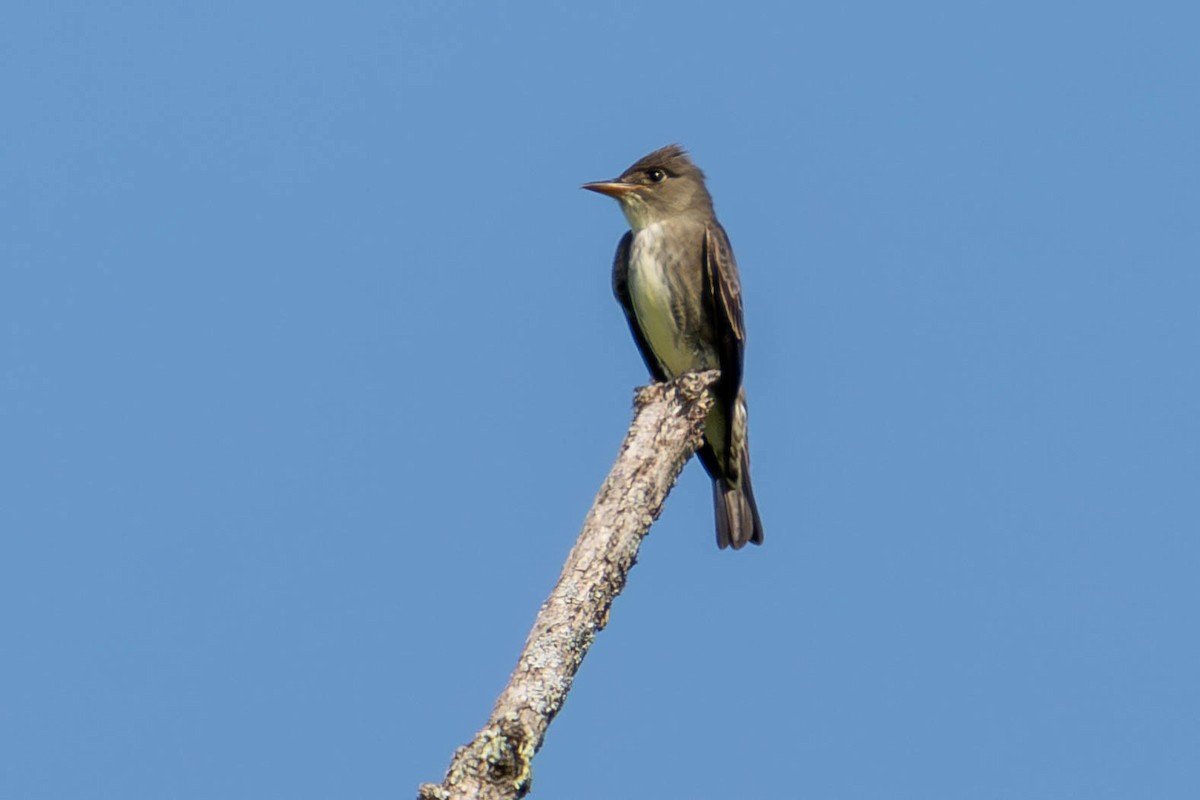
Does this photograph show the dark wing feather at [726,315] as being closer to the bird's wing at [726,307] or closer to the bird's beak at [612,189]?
the bird's wing at [726,307]

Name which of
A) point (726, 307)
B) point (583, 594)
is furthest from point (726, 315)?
point (583, 594)

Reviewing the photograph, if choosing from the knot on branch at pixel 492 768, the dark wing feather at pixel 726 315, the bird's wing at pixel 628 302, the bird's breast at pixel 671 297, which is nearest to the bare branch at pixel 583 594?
the knot on branch at pixel 492 768

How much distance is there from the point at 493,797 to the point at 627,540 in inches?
63.7

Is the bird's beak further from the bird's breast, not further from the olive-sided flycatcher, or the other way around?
the bird's breast

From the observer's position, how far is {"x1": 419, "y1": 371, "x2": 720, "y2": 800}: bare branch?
4879 millimetres

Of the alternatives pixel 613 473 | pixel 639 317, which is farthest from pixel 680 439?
pixel 639 317

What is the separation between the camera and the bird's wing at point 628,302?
10867mm

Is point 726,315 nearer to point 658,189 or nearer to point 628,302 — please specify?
point 628,302

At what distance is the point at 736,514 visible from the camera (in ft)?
33.1

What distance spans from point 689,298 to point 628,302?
623mm

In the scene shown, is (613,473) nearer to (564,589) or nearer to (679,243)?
(564,589)

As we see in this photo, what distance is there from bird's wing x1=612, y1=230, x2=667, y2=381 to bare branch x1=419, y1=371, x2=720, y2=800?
2774 millimetres

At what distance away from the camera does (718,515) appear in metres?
10.1

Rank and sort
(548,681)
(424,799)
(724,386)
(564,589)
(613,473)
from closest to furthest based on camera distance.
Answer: (424,799), (548,681), (564,589), (613,473), (724,386)
